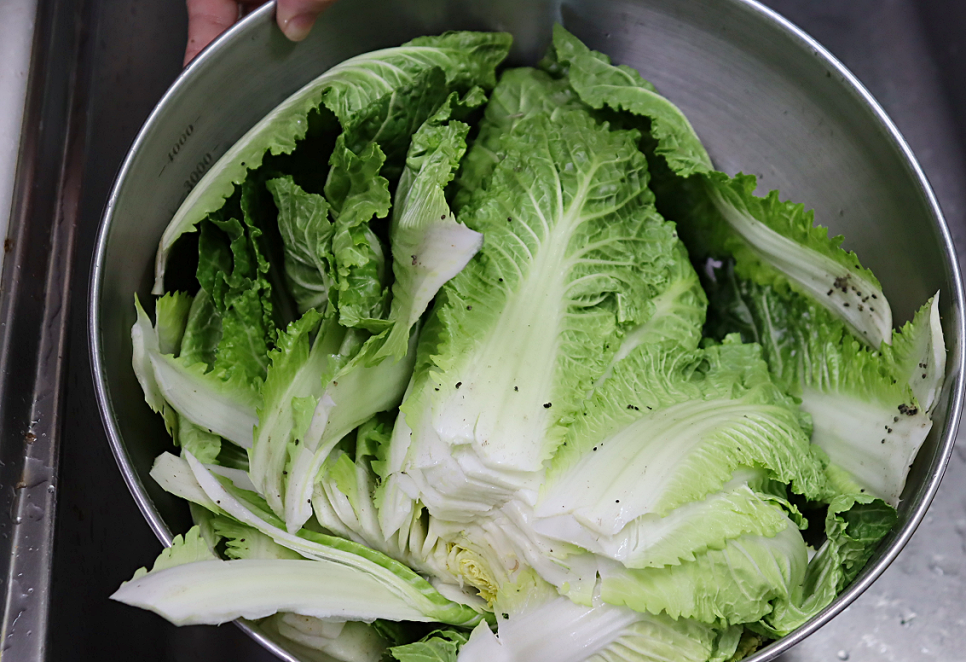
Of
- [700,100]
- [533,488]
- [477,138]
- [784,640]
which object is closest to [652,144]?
[700,100]

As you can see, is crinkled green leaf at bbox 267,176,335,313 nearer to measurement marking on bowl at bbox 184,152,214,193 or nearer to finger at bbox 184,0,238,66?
measurement marking on bowl at bbox 184,152,214,193

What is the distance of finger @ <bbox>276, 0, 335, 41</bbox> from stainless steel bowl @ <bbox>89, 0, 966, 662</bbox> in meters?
0.02

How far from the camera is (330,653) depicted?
0.82 meters

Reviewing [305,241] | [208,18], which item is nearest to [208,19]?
[208,18]

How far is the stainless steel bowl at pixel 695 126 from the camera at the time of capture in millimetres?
819

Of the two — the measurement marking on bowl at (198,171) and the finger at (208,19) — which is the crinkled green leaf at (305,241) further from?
the finger at (208,19)

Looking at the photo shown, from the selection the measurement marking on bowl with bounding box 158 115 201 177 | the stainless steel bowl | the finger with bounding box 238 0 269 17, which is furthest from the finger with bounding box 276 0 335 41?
the finger with bounding box 238 0 269 17

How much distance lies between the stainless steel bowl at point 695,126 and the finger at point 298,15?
0.02m

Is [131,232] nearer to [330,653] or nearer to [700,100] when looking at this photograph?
[330,653]

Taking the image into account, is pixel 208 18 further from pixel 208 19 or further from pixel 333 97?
pixel 333 97

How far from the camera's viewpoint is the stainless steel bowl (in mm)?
819

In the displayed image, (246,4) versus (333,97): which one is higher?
(246,4)

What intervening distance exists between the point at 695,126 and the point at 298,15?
23.5 inches

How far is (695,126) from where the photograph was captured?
109 centimetres
